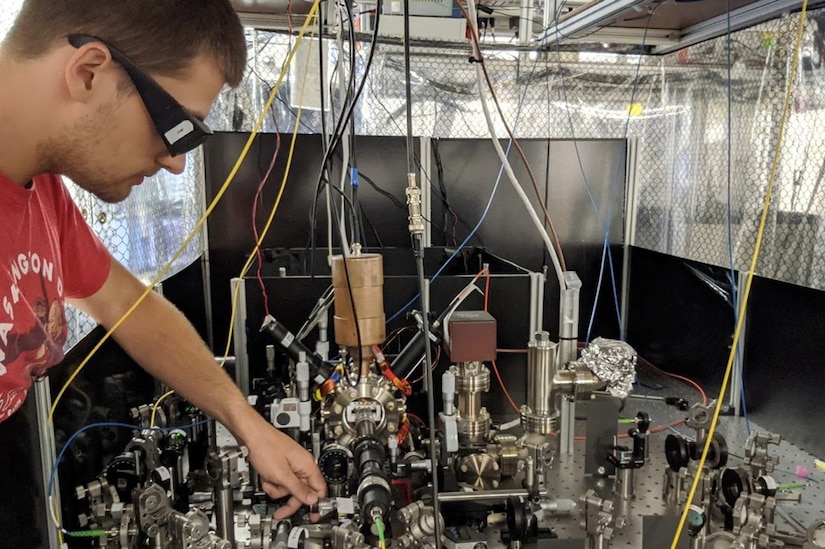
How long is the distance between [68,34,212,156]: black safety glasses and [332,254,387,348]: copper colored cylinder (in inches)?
19.3

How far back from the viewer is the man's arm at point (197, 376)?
3.05 ft

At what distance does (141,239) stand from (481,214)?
133 cm

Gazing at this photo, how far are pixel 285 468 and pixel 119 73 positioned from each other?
603 mm

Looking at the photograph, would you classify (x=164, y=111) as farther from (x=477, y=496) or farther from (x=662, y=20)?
(x=662, y=20)

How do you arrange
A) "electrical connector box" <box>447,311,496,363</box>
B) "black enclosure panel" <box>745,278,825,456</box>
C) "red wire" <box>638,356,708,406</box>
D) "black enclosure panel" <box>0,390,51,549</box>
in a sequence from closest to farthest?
1. "black enclosure panel" <box>0,390,51,549</box>
2. "electrical connector box" <box>447,311,496,363</box>
3. "black enclosure panel" <box>745,278,825,456</box>
4. "red wire" <box>638,356,708,406</box>

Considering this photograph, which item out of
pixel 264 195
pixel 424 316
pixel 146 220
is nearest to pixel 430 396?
pixel 424 316

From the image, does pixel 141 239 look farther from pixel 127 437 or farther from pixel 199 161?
pixel 199 161

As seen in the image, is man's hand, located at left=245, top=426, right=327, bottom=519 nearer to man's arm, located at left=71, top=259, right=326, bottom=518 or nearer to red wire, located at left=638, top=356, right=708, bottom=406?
man's arm, located at left=71, top=259, right=326, bottom=518

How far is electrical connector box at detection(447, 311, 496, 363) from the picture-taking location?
1155mm

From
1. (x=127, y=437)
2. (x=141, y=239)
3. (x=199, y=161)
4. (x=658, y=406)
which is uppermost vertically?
(x=199, y=161)

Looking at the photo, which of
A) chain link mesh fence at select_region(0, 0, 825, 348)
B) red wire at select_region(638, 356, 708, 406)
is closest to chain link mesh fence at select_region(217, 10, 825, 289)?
chain link mesh fence at select_region(0, 0, 825, 348)

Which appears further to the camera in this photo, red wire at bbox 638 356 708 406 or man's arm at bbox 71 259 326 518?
red wire at bbox 638 356 708 406

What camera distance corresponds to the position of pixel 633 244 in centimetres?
249

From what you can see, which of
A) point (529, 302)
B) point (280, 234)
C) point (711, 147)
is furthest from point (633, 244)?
point (280, 234)
